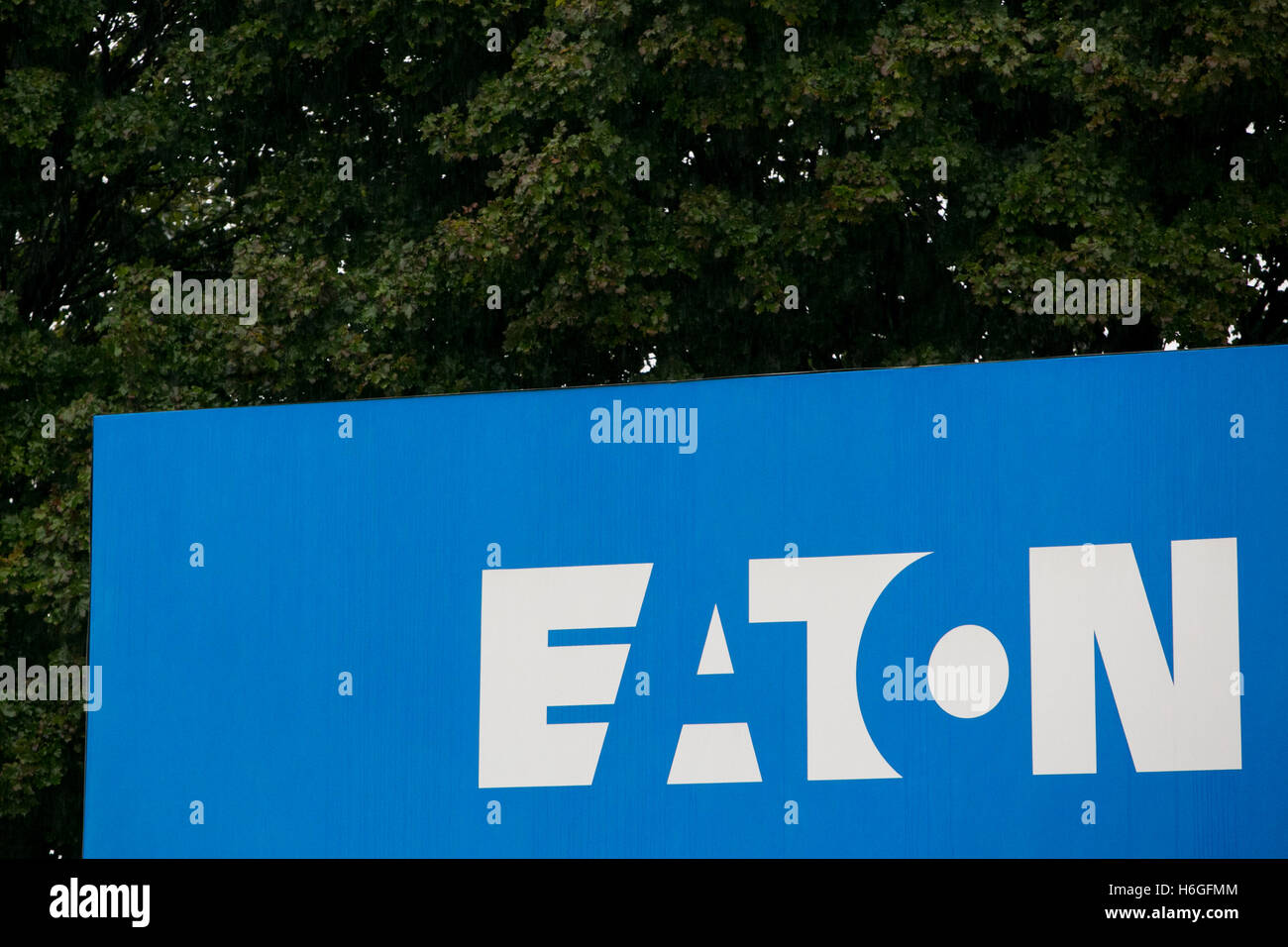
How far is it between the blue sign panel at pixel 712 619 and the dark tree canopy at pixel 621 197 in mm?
4391

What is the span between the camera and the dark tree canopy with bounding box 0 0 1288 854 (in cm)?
1333

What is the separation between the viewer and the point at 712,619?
8.80 meters

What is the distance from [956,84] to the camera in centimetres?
1398

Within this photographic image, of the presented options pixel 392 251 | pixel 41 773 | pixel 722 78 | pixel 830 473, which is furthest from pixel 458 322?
pixel 830 473

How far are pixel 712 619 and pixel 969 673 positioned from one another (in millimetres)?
1365

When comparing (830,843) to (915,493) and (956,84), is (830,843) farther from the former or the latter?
(956,84)

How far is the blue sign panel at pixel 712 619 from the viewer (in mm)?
8141

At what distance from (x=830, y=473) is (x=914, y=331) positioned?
6050 millimetres
